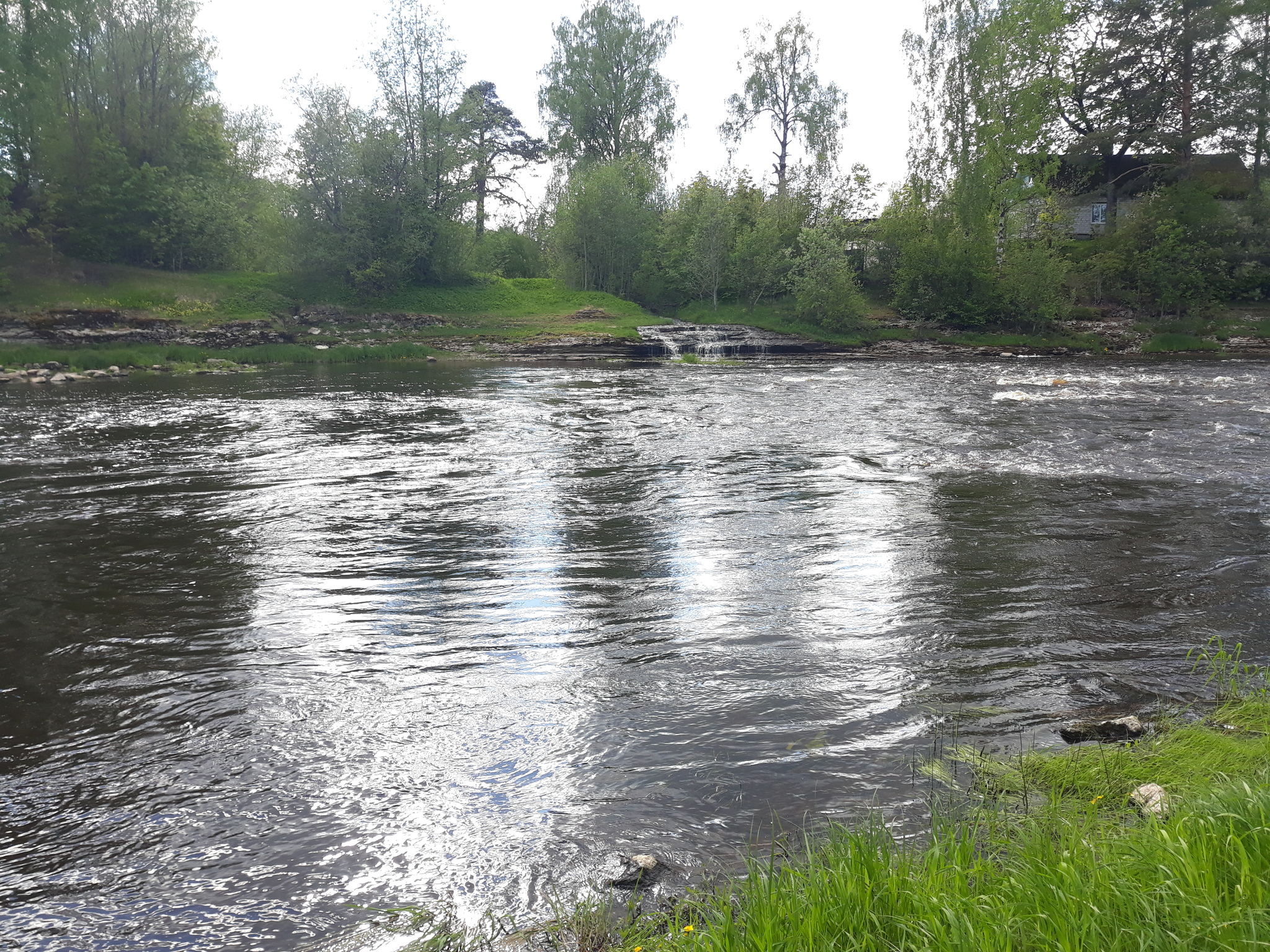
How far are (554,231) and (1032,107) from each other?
30403 mm

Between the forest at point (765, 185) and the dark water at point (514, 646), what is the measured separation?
36.7m

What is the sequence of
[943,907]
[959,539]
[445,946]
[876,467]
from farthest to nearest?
[876,467]
[959,539]
[445,946]
[943,907]

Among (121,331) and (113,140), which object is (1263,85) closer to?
(121,331)

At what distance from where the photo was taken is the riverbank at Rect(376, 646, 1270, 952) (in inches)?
90.9

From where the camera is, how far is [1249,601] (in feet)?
21.4

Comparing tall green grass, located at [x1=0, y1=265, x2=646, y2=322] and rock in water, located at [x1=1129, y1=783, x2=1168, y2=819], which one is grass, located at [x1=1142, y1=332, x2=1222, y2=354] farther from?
rock in water, located at [x1=1129, y1=783, x2=1168, y2=819]

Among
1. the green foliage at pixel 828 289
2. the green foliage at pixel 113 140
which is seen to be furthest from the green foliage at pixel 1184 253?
the green foliage at pixel 113 140

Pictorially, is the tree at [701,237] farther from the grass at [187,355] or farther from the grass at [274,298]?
the grass at [187,355]

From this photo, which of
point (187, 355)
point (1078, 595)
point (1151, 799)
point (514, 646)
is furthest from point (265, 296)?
point (1151, 799)

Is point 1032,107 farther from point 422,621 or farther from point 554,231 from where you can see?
point 422,621

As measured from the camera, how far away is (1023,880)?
2658mm

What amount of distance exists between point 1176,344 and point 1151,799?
4515cm

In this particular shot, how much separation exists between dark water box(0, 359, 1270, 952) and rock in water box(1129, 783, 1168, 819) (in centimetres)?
93

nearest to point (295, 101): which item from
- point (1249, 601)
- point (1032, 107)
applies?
point (1032, 107)
